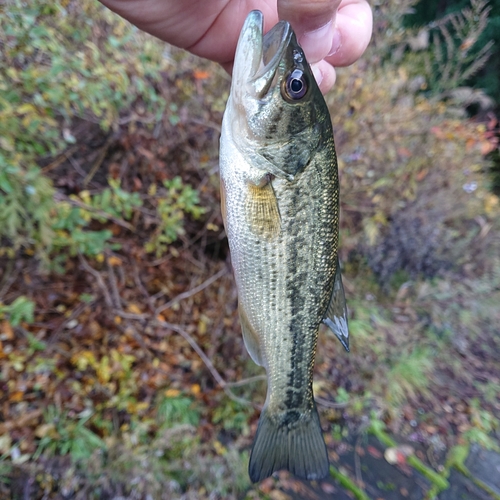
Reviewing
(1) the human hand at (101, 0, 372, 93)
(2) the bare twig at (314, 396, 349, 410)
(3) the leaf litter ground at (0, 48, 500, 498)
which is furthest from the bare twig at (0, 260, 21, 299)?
(2) the bare twig at (314, 396, 349, 410)

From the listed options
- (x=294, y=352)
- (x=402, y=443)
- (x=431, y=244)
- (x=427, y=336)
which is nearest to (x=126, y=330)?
(x=294, y=352)

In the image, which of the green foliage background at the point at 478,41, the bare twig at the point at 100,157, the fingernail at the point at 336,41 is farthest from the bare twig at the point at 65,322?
the green foliage background at the point at 478,41

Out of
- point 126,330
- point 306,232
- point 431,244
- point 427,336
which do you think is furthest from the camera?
point 431,244

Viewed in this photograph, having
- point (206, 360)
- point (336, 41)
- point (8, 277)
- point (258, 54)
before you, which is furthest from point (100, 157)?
point (258, 54)

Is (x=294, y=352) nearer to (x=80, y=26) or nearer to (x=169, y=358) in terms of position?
(x=169, y=358)

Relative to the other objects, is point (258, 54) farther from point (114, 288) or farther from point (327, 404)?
point (327, 404)

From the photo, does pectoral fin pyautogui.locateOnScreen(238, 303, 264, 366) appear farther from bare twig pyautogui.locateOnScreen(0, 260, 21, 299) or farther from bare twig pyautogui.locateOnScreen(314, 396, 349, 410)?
bare twig pyautogui.locateOnScreen(314, 396, 349, 410)
